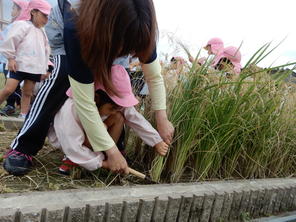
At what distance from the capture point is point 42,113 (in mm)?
1503

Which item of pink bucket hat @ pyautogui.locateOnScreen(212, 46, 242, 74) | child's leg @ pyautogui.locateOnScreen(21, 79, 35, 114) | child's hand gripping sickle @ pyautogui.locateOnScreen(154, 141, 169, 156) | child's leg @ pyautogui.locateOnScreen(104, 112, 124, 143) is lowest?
child's leg @ pyautogui.locateOnScreen(21, 79, 35, 114)

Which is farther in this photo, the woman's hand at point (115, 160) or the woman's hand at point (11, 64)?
the woman's hand at point (11, 64)

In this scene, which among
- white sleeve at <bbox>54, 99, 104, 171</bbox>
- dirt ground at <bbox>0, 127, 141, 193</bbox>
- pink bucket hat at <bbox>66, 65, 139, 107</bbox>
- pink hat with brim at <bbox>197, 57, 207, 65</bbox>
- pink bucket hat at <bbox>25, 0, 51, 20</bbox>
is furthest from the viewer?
pink bucket hat at <bbox>25, 0, 51, 20</bbox>

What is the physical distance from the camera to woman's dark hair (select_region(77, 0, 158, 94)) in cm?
107

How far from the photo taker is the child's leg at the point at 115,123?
1.58 metres

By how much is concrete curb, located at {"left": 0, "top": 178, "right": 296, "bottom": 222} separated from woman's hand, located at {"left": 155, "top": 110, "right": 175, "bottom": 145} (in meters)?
0.27

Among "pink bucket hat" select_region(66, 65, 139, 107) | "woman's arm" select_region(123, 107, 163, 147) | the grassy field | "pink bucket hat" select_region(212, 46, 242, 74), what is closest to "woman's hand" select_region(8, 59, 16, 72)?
the grassy field

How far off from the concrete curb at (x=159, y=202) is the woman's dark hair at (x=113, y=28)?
562 millimetres

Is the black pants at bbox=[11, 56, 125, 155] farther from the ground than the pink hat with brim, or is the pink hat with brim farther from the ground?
the pink hat with brim

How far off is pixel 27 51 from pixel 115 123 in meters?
1.99

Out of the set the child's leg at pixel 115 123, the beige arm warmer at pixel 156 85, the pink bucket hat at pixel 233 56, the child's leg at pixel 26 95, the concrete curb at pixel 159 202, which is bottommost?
the child's leg at pixel 26 95

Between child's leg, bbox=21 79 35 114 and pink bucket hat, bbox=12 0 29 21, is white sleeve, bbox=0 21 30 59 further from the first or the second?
child's leg, bbox=21 79 35 114

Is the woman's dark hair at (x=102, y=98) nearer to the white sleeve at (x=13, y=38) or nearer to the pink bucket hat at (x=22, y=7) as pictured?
the white sleeve at (x=13, y=38)

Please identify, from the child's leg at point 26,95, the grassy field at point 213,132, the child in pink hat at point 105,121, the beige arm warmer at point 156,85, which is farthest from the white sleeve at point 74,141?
the child's leg at point 26,95
